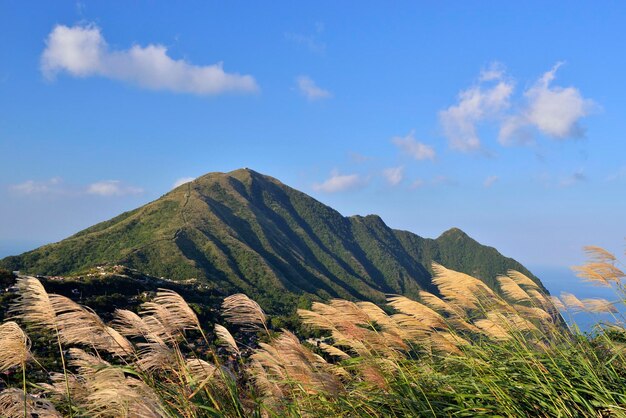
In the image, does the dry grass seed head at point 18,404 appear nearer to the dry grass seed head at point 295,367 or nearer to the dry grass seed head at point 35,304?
the dry grass seed head at point 35,304

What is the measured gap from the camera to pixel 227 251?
113m

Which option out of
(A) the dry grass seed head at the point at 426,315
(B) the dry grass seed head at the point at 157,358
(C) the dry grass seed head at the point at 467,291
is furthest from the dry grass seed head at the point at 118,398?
(C) the dry grass seed head at the point at 467,291

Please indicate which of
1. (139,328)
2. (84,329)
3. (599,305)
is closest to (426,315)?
(599,305)

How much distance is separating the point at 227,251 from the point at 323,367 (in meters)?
111

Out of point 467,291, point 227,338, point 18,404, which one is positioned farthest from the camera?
point 467,291

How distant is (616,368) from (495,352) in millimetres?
1051

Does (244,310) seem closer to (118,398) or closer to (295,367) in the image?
(295,367)

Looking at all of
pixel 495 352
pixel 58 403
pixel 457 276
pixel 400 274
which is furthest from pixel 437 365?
pixel 400 274

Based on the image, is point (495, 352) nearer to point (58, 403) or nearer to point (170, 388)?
point (170, 388)

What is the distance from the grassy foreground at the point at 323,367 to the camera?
341 centimetres

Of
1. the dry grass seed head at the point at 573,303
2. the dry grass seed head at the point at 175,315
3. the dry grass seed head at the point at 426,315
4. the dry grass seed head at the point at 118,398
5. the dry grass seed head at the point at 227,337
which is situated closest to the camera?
the dry grass seed head at the point at 118,398

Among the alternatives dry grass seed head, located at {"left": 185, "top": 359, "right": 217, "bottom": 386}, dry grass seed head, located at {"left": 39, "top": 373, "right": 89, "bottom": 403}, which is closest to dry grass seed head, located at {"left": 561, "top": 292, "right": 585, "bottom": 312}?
dry grass seed head, located at {"left": 185, "top": 359, "right": 217, "bottom": 386}

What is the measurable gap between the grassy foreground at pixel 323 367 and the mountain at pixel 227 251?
2257 inches

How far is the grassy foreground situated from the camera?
11.2 feet
